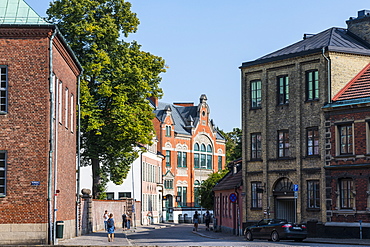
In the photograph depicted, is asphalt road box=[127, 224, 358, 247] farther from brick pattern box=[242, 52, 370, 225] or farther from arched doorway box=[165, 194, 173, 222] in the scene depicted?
arched doorway box=[165, 194, 173, 222]

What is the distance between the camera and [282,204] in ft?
158

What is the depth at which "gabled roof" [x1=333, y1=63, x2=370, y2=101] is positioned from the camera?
43.1m

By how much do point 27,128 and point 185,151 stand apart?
77.1m

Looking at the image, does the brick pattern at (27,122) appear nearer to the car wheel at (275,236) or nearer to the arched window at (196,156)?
the car wheel at (275,236)

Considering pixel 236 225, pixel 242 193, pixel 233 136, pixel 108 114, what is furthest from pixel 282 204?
pixel 233 136

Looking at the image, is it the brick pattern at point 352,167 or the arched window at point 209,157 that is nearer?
the brick pattern at point 352,167

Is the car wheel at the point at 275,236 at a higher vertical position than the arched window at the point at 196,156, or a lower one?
lower

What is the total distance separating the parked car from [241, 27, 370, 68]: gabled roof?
36.4 ft

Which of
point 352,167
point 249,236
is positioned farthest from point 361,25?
point 249,236

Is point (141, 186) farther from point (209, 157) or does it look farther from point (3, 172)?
point (3, 172)

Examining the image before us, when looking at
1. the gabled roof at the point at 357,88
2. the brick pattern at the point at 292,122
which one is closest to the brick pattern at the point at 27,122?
the brick pattern at the point at 292,122

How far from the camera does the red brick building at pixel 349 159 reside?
4128 centimetres

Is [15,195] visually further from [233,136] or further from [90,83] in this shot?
[233,136]

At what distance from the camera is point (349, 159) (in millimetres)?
42375
